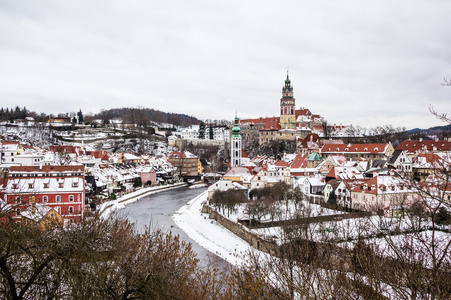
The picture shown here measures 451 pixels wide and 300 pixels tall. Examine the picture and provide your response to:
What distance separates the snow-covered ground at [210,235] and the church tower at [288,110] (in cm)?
3906

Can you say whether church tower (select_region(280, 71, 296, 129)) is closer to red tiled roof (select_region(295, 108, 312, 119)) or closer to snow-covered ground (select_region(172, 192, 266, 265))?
red tiled roof (select_region(295, 108, 312, 119))

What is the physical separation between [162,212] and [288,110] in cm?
4278

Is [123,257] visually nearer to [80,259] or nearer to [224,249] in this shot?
[80,259]

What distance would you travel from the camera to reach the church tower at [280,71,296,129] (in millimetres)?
63781

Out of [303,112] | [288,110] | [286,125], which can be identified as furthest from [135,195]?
[303,112]

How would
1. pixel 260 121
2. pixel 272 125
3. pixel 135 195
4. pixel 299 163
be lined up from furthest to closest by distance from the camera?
1. pixel 260 121
2. pixel 272 125
3. pixel 299 163
4. pixel 135 195

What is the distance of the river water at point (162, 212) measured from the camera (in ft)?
57.5

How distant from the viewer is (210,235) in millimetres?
20000

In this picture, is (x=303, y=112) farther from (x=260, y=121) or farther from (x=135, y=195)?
(x=135, y=195)

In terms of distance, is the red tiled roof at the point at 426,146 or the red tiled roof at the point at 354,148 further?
the red tiled roof at the point at 354,148

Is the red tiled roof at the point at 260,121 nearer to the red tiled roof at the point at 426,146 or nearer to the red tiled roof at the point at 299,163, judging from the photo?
the red tiled roof at the point at 426,146

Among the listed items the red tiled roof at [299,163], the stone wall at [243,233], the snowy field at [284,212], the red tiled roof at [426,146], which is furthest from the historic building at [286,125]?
the stone wall at [243,233]

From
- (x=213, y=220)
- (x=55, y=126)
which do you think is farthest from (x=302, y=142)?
(x=55, y=126)

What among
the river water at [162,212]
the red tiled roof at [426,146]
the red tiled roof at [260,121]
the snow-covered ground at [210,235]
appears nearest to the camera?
the snow-covered ground at [210,235]
